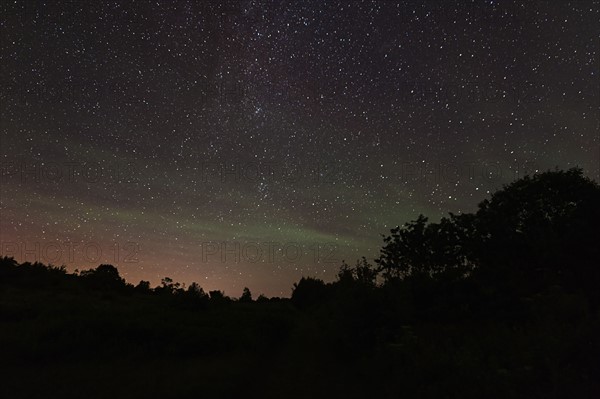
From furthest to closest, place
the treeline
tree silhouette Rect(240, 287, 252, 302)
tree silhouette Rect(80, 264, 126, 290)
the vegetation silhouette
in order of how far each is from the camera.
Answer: tree silhouette Rect(240, 287, 252, 302), tree silhouette Rect(80, 264, 126, 290), the treeline, the vegetation silhouette

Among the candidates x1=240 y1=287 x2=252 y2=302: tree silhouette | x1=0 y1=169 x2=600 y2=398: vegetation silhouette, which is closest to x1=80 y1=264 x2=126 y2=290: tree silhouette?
x1=0 y1=169 x2=600 y2=398: vegetation silhouette

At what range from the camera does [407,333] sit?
1075 cm

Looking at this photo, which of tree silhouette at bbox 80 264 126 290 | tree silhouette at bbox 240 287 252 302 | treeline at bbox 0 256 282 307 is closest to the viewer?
treeline at bbox 0 256 282 307

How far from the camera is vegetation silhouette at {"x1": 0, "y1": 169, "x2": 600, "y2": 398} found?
7.46 metres

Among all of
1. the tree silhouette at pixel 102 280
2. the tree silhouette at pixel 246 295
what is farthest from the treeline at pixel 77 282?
the tree silhouette at pixel 246 295

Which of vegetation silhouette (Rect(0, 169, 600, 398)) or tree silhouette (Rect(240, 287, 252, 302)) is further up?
tree silhouette (Rect(240, 287, 252, 302))

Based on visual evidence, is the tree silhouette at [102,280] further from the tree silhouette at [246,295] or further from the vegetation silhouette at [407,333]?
the tree silhouette at [246,295]

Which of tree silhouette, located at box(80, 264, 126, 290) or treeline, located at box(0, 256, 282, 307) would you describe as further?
tree silhouette, located at box(80, 264, 126, 290)

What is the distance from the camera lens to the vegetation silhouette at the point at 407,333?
7.46m

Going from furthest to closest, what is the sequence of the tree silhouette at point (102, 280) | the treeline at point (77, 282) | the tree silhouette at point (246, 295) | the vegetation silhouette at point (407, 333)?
the tree silhouette at point (246, 295) → the tree silhouette at point (102, 280) → the treeline at point (77, 282) → the vegetation silhouette at point (407, 333)

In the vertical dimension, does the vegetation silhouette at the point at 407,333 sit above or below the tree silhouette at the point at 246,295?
below

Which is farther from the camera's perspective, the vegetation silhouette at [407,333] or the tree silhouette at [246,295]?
the tree silhouette at [246,295]

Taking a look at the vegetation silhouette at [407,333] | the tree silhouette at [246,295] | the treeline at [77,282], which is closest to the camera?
the vegetation silhouette at [407,333]

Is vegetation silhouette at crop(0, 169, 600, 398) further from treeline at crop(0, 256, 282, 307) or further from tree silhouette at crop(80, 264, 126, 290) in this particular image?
tree silhouette at crop(80, 264, 126, 290)
